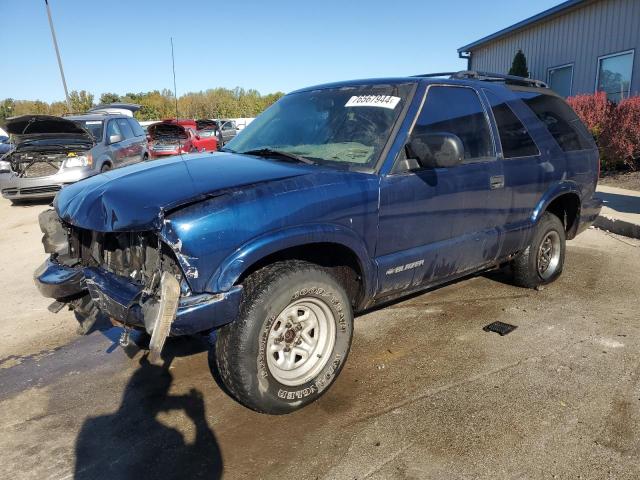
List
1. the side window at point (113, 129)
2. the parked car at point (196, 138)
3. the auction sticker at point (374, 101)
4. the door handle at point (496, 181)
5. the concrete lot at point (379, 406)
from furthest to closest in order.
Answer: the parked car at point (196, 138)
the side window at point (113, 129)
the door handle at point (496, 181)
the auction sticker at point (374, 101)
the concrete lot at point (379, 406)

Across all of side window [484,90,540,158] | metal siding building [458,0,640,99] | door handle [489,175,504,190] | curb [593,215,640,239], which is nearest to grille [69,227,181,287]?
door handle [489,175,504,190]

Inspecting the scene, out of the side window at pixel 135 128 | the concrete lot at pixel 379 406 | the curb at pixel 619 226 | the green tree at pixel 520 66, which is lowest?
the curb at pixel 619 226

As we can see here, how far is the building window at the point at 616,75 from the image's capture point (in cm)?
1246

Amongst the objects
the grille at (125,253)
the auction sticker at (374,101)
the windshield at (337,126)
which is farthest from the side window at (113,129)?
the auction sticker at (374,101)

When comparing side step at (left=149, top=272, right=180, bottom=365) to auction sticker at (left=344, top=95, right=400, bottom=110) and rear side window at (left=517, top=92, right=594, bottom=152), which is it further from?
rear side window at (left=517, top=92, right=594, bottom=152)

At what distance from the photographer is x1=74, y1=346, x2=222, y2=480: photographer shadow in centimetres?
237

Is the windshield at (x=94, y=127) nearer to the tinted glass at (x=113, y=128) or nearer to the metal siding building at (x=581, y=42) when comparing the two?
the tinted glass at (x=113, y=128)

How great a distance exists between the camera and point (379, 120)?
325 cm

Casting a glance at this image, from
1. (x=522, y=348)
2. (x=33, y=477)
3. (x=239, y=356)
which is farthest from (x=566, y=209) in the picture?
(x=33, y=477)

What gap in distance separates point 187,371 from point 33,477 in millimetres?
1144

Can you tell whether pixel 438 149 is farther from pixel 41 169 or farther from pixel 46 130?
pixel 46 130

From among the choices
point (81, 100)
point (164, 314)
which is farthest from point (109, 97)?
point (164, 314)

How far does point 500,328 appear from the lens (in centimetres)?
391

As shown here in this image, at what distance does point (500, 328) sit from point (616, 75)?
12191 millimetres
